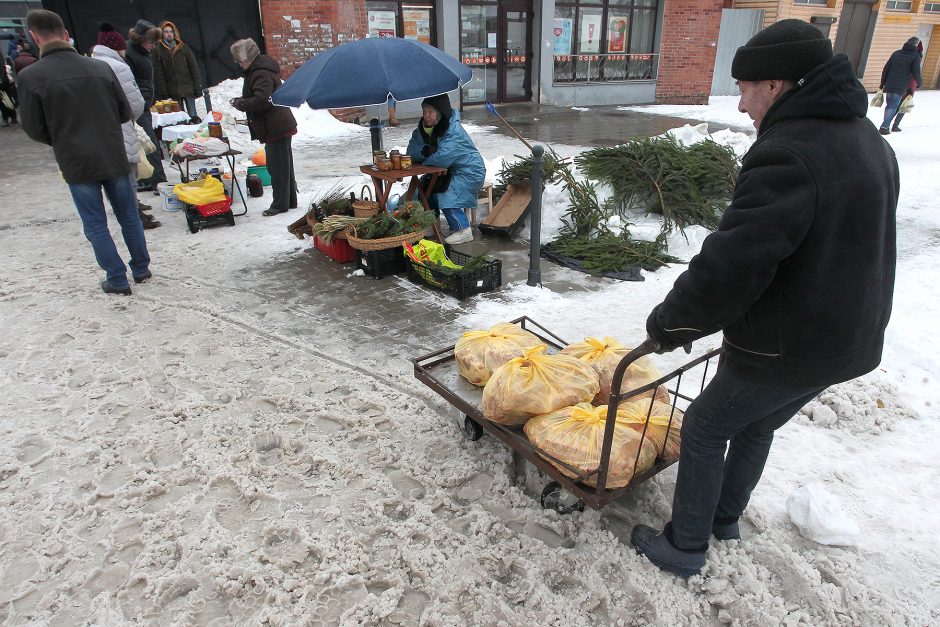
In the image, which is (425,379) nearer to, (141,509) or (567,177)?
(141,509)

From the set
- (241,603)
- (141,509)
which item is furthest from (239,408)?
(241,603)

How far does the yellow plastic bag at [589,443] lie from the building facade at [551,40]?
44.0 feet

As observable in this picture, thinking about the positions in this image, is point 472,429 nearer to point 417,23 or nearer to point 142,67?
point 142,67

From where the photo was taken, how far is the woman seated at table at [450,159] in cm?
629

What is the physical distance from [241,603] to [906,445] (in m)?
3.44

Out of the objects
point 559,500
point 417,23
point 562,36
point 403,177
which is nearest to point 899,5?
point 562,36

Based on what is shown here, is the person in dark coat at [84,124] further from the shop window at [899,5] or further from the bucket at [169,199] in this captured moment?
the shop window at [899,5]

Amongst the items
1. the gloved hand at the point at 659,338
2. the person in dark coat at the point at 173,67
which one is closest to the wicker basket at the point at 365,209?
the gloved hand at the point at 659,338

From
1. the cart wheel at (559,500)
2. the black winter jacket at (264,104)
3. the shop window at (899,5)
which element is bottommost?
the cart wheel at (559,500)

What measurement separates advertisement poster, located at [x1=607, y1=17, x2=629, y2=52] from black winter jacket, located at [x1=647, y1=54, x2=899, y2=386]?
59.6 feet

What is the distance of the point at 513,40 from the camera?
16.9 m

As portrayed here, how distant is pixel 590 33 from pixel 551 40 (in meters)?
1.55

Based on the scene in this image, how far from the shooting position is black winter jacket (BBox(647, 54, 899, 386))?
170cm

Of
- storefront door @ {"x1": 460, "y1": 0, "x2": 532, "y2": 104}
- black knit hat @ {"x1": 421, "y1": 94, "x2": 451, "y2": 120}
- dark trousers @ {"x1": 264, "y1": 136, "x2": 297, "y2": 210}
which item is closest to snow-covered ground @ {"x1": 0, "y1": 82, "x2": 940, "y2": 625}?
black knit hat @ {"x1": 421, "y1": 94, "x2": 451, "y2": 120}
